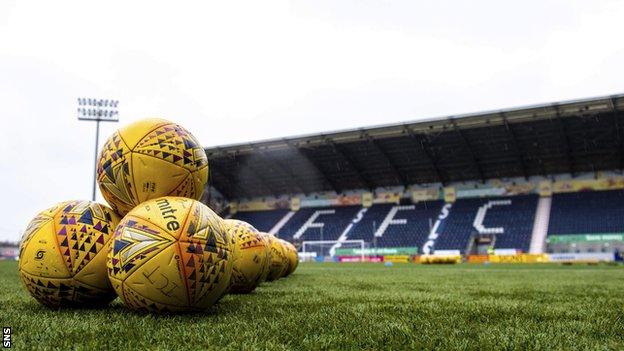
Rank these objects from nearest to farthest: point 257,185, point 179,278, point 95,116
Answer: point 179,278
point 95,116
point 257,185

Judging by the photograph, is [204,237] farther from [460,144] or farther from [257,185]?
[257,185]

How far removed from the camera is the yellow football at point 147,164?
512cm

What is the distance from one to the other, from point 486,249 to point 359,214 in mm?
12737

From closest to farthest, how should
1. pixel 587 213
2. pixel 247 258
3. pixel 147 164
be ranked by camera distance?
pixel 147 164, pixel 247 258, pixel 587 213

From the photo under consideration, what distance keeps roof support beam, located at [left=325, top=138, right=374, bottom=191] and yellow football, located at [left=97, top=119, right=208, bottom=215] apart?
121 ft

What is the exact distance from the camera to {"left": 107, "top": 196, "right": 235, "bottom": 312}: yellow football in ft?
14.5

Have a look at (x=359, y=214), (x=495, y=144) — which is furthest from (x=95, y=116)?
(x=495, y=144)

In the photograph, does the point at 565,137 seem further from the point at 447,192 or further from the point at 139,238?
the point at 139,238

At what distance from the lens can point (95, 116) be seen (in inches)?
1460

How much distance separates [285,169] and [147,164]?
4316 centimetres

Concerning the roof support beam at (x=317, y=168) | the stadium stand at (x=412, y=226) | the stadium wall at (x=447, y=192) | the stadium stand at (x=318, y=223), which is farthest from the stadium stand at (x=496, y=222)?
the roof support beam at (x=317, y=168)

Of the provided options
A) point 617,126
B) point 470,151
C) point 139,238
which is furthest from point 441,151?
point 139,238

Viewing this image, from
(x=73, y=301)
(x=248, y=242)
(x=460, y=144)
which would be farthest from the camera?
(x=460, y=144)

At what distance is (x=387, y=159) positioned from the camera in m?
43.6
